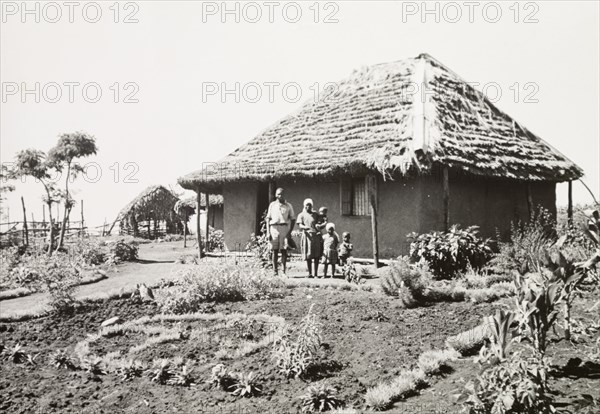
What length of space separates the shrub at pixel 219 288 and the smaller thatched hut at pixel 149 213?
77.4ft

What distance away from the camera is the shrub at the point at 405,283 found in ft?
25.7

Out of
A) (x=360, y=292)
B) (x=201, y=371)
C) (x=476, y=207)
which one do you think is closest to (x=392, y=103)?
(x=476, y=207)

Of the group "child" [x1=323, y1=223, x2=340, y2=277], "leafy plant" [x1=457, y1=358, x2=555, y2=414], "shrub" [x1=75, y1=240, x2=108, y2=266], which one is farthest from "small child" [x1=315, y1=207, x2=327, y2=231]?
"shrub" [x1=75, y1=240, x2=108, y2=266]

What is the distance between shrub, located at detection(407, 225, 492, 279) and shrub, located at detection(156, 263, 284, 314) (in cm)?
280

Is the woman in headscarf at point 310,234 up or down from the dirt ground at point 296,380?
up

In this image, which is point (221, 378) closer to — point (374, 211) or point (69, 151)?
point (374, 211)

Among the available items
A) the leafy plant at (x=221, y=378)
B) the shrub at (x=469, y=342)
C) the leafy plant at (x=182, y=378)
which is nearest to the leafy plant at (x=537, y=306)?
the shrub at (x=469, y=342)

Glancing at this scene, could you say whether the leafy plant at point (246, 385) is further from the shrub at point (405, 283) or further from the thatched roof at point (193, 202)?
the thatched roof at point (193, 202)

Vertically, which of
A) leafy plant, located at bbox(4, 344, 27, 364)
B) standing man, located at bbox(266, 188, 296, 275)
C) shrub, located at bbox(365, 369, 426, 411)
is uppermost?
standing man, located at bbox(266, 188, 296, 275)

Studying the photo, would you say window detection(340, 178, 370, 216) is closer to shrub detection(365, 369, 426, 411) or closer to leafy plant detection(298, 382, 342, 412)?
shrub detection(365, 369, 426, 411)

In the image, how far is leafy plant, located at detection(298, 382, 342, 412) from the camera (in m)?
4.96

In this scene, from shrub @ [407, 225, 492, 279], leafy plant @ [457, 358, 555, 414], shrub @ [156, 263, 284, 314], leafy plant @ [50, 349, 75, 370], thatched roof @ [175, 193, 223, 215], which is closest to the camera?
leafy plant @ [457, 358, 555, 414]

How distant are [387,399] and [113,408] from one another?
2984 mm

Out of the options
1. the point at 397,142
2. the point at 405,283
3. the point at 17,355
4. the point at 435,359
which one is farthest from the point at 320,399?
the point at 397,142
